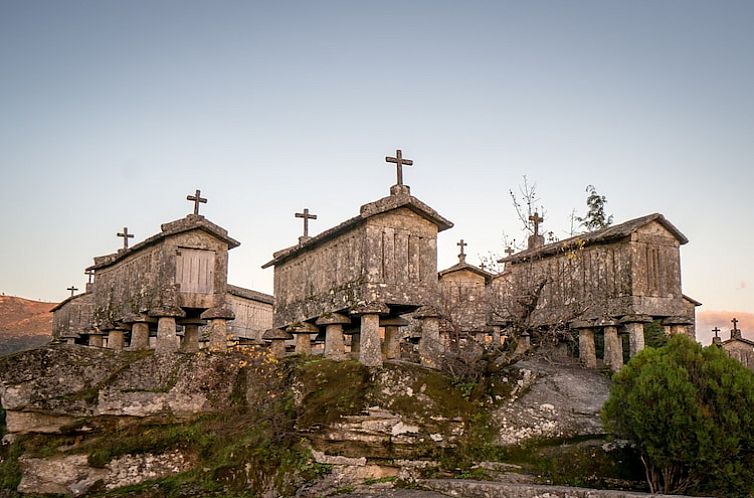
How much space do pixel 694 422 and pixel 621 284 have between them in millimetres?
7823

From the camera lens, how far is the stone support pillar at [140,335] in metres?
18.7

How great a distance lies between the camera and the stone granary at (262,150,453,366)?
49.1 ft

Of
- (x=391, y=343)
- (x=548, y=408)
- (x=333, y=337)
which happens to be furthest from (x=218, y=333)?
(x=548, y=408)

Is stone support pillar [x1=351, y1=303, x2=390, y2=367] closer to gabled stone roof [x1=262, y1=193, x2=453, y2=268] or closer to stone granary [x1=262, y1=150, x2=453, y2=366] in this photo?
stone granary [x1=262, y1=150, x2=453, y2=366]

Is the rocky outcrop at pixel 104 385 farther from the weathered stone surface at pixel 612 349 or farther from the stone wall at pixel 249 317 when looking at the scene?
the stone wall at pixel 249 317

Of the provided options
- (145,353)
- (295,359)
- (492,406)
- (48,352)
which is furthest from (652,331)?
(48,352)

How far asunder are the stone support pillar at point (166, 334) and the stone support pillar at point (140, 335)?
55.2 inches

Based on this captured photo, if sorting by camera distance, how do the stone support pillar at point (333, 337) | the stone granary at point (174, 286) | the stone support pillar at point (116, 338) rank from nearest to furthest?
the stone support pillar at point (333, 337) → the stone granary at point (174, 286) → the stone support pillar at point (116, 338)

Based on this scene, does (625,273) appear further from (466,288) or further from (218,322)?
(218,322)

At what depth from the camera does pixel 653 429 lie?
11047 mm

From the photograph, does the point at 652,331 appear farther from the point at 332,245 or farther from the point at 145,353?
the point at 145,353

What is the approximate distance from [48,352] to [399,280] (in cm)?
756

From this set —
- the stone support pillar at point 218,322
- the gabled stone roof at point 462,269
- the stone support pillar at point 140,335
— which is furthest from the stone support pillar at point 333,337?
the gabled stone roof at point 462,269

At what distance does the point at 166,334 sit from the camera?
17391 millimetres
